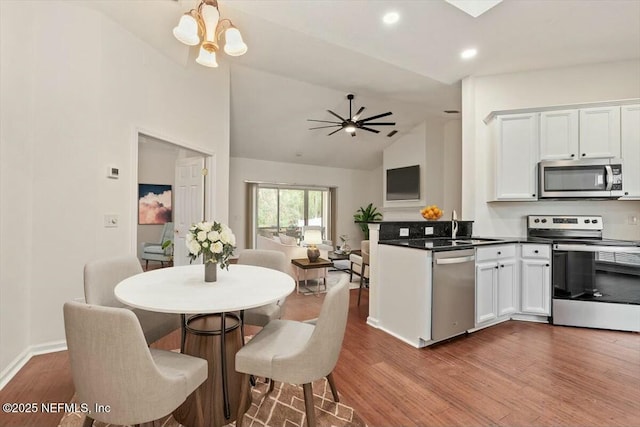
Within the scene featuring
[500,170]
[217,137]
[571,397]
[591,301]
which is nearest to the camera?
[571,397]

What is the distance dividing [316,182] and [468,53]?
5594 mm

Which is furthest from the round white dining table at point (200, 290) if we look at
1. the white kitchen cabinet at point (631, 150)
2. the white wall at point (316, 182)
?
the white wall at point (316, 182)

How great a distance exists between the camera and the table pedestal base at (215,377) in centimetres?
153

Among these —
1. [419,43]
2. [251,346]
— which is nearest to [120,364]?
[251,346]

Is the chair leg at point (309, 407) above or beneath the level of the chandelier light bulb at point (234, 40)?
beneath

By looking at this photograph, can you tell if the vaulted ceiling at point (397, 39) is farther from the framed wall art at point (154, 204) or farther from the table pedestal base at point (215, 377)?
the framed wall art at point (154, 204)

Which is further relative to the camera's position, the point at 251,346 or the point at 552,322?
the point at 552,322

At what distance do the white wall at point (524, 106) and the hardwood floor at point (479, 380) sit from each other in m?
1.35

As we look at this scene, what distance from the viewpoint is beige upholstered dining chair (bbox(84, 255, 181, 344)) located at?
1.74 m

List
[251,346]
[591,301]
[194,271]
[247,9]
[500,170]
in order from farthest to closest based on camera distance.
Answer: [500,170] < [591,301] < [247,9] < [194,271] < [251,346]

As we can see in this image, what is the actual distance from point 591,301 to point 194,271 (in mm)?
3873

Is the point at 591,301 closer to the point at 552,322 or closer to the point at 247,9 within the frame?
the point at 552,322

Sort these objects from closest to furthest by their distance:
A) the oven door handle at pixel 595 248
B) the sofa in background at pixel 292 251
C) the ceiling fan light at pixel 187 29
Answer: the ceiling fan light at pixel 187 29
the oven door handle at pixel 595 248
the sofa in background at pixel 292 251

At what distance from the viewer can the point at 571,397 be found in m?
1.83
